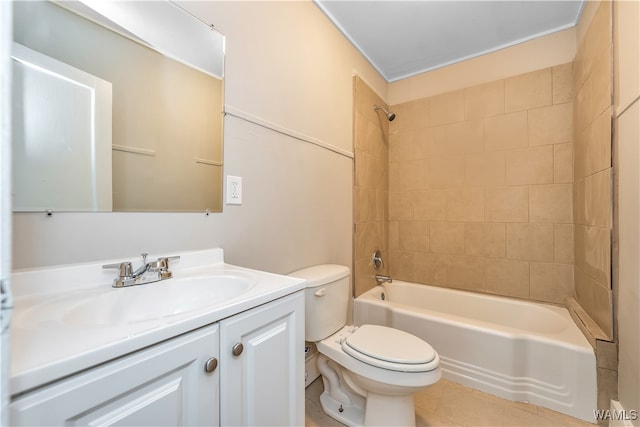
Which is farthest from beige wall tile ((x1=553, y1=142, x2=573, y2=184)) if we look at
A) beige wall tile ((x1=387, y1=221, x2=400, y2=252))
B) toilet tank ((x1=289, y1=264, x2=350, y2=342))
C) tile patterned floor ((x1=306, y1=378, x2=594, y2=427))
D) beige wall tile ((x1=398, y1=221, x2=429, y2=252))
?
toilet tank ((x1=289, y1=264, x2=350, y2=342))

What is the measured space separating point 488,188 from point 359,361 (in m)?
1.76

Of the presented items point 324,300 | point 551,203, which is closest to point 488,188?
point 551,203

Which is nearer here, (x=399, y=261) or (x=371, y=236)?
(x=371, y=236)

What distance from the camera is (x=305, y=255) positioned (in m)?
1.57

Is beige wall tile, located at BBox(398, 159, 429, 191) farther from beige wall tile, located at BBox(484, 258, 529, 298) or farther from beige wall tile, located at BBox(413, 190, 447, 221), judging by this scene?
beige wall tile, located at BBox(484, 258, 529, 298)

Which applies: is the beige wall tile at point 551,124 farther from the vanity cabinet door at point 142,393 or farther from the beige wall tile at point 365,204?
the vanity cabinet door at point 142,393

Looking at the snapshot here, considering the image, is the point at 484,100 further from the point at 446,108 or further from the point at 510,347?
the point at 510,347

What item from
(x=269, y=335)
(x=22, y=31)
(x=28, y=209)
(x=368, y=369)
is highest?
(x=22, y=31)

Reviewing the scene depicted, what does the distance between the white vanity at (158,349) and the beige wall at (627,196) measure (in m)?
1.39

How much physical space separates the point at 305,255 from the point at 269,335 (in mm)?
828

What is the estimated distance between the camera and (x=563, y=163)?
73.0 inches

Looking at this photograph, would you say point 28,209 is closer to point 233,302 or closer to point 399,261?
point 233,302

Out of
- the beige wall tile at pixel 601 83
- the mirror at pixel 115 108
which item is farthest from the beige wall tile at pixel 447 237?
the mirror at pixel 115 108

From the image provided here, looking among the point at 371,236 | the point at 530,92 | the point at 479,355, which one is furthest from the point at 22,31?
the point at 530,92
